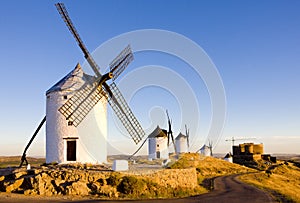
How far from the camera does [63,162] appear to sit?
938 inches

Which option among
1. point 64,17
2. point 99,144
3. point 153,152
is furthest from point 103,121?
point 153,152

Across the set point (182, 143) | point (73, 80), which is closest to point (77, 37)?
point (73, 80)

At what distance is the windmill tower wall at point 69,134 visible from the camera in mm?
23969

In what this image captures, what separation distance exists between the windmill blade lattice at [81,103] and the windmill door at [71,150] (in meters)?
1.54

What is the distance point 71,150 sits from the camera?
79.7 feet

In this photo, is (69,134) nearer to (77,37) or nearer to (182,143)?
(77,37)

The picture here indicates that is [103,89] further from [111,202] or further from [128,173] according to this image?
[111,202]

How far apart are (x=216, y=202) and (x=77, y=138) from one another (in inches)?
484

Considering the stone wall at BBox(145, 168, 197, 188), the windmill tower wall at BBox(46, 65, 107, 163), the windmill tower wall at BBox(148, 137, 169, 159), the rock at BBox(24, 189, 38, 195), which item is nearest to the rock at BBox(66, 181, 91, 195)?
the rock at BBox(24, 189, 38, 195)

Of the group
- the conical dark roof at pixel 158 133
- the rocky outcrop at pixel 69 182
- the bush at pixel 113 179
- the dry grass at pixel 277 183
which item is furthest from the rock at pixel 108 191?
the conical dark roof at pixel 158 133

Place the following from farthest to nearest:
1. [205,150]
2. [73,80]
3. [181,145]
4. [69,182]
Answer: [205,150] → [181,145] → [73,80] → [69,182]

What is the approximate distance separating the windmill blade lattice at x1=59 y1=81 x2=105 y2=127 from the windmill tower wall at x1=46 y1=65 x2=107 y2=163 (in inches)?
21.1

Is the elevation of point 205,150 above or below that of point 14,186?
below

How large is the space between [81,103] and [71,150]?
12.9 ft
